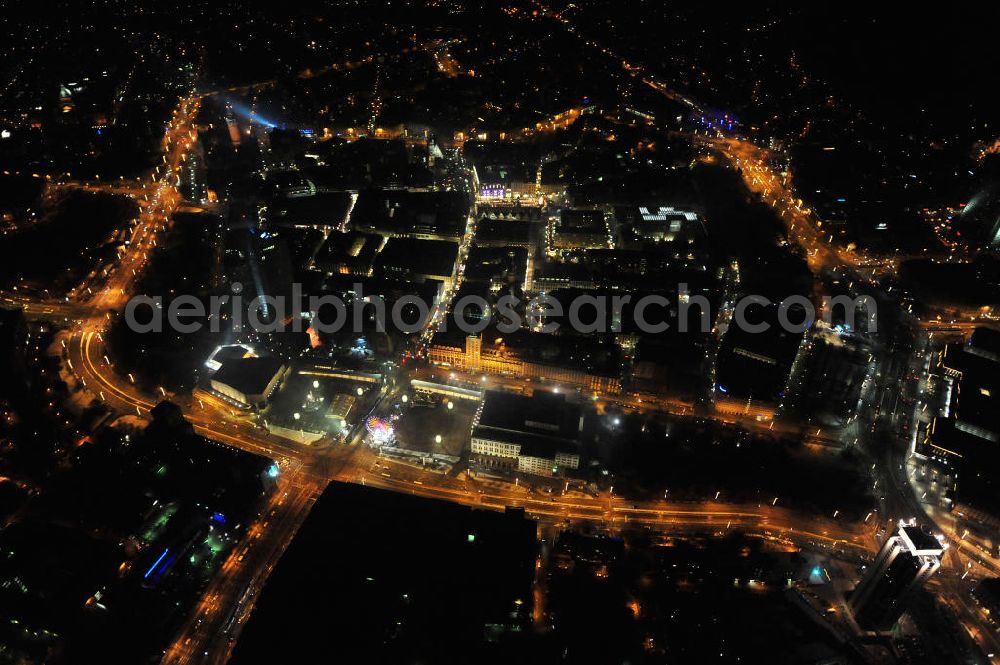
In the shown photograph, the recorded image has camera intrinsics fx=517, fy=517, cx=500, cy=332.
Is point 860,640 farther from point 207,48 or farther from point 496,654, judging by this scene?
point 207,48

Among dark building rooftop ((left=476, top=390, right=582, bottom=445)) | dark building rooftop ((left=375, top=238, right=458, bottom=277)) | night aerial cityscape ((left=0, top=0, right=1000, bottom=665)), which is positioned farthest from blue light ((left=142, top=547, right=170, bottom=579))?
dark building rooftop ((left=375, top=238, right=458, bottom=277))

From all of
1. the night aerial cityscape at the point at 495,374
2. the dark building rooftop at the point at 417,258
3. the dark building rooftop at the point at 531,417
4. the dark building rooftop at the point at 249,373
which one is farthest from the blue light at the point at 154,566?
the dark building rooftop at the point at 417,258

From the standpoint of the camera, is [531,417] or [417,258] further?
[417,258]

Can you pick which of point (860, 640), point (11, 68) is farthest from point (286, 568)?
point (11, 68)

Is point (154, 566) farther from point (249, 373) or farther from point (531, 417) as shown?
point (531, 417)

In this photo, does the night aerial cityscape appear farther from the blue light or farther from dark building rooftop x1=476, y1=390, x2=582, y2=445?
the blue light

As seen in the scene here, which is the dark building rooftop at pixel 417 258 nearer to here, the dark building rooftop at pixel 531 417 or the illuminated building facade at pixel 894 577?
the dark building rooftop at pixel 531 417

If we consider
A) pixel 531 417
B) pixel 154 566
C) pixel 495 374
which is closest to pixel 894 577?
pixel 531 417

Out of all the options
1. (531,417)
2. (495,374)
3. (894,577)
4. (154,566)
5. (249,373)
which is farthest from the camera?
(495,374)
